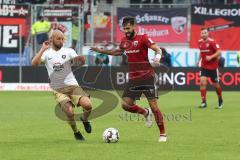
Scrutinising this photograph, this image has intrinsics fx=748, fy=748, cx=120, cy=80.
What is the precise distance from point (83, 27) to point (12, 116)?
15.1 meters

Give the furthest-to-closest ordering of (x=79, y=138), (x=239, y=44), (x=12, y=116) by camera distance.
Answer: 1. (x=239, y=44)
2. (x=12, y=116)
3. (x=79, y=138)

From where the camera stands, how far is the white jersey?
14117 millimetres

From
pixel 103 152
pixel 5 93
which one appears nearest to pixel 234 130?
pixel 103 152

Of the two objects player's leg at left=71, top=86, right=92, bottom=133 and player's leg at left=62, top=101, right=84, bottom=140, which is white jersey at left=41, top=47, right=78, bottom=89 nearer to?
player's leg at left=71, top=86, right=92, bottom=133

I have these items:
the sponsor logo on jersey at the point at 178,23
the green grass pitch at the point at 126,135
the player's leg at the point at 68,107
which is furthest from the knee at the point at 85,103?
the sponsor logo on jersey at the point at 178,23

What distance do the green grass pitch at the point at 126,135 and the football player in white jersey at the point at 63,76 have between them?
2.18ft

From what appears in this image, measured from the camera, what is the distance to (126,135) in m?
15.5

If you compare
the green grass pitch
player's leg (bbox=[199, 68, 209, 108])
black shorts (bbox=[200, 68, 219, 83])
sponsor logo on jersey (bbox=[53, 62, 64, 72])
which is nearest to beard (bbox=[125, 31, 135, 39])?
sponsor logo on jersey (bbox=[53, 62, 64, 72])

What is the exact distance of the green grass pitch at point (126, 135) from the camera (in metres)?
12.0

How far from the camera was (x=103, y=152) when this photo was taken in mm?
12273

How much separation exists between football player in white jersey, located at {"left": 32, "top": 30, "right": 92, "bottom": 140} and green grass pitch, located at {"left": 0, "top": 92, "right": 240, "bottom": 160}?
0.66 m

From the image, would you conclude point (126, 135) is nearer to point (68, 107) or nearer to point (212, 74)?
point (68, 107)

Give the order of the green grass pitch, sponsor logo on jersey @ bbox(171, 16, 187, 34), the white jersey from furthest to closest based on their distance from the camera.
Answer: sponsor logo on jersey @ bbox(171, 16, 187, 34) < the white jersey < the green grass pitch

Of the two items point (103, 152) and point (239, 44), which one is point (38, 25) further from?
point (103, 152)
